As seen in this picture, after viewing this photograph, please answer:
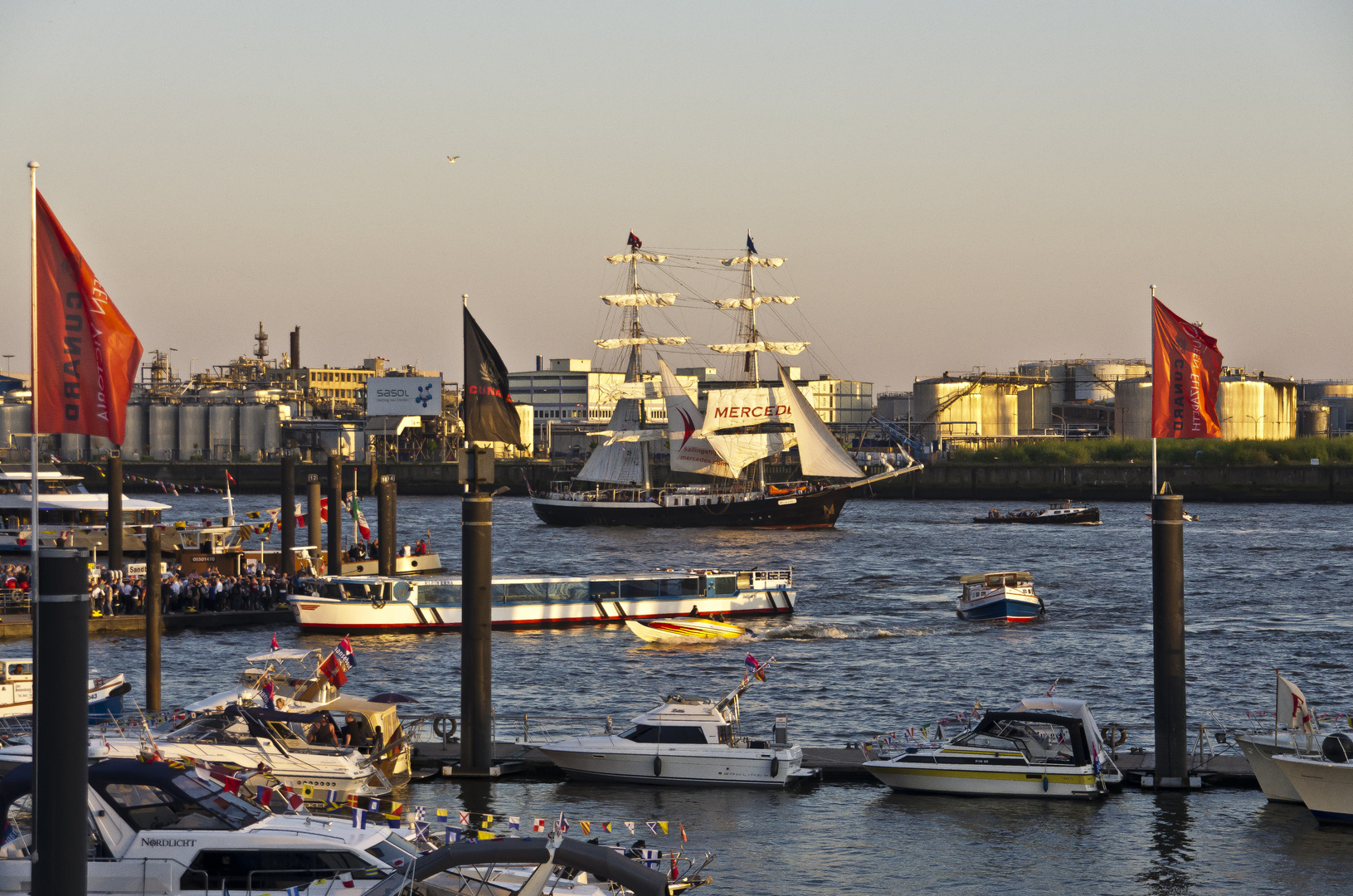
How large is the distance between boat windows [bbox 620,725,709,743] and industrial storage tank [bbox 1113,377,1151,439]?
150437 mm

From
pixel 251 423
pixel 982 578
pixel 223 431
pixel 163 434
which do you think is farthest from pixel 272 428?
pixel 982 578

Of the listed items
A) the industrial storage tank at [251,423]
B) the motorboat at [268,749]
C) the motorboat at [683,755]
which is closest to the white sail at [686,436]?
the industrial storage tank at [251,423]

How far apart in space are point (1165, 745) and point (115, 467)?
126 feet

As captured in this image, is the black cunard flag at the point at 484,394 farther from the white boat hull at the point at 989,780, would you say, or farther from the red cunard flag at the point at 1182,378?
the red cunard flag at the point at 1182,378

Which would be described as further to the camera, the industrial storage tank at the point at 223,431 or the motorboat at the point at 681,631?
the industrial storage tank at the point at 223,431

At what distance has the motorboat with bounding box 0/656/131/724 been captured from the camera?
28.9 m

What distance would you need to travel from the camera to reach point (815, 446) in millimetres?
116500

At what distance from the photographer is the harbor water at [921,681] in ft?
72.6

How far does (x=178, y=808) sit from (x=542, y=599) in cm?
3618

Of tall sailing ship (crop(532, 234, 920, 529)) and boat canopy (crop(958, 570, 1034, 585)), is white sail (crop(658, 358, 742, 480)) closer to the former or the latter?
tall sailing ship (crop(532, 234, 920, 529))

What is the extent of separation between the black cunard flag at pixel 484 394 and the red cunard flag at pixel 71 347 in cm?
1378

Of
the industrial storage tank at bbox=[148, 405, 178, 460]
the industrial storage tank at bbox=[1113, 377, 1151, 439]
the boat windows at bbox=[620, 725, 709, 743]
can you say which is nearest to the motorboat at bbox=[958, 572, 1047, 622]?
the boat windows at bbox=[620, 725, 709, 743]

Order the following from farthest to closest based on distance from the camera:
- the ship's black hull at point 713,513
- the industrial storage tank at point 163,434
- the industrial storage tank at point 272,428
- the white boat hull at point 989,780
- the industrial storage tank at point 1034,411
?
the industrial storage tank at point 163,434
the industrial storage tank at point 272,428
the industrial storage tank at point 1034,411
the ship's black hull at point 713,513
the white boat hull at point 989,780

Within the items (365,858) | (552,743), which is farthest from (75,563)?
(552,743)
